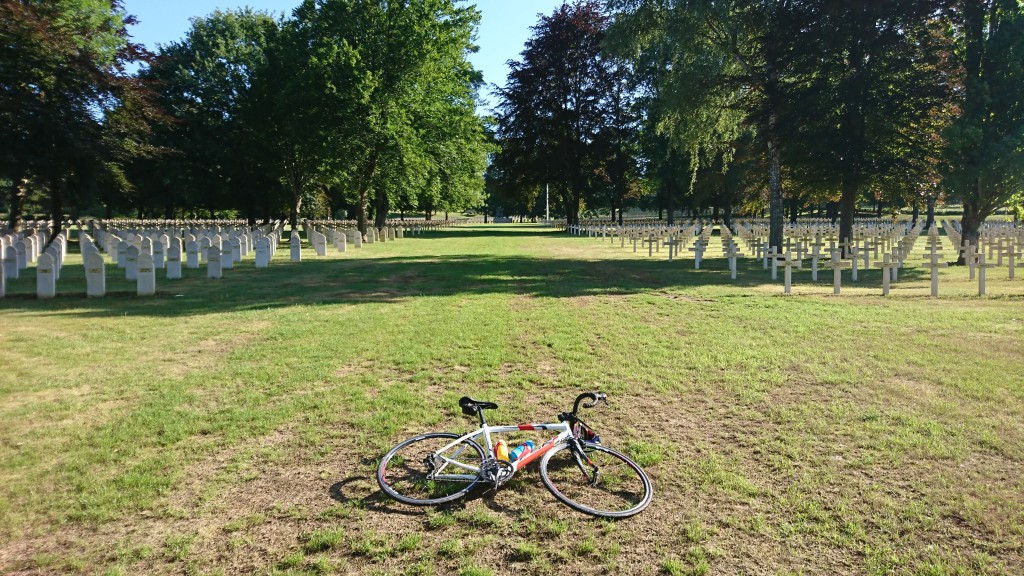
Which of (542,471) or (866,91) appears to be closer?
(542,471)

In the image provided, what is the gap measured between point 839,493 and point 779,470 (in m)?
0.44

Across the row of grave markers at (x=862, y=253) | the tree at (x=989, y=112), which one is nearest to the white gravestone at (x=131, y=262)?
the row of grave markers at (x=862, y=253)

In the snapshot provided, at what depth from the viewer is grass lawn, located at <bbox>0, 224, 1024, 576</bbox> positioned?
11.5ft

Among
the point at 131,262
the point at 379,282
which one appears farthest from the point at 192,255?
the point at 379,282

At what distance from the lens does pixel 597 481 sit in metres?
4.34

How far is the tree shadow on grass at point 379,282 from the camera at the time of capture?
1196 centimetres

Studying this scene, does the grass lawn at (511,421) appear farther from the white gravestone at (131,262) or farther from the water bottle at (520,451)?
the white gravestone at (131,262)

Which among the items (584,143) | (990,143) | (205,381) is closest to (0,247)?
(205,381)

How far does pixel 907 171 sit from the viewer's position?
21547mm

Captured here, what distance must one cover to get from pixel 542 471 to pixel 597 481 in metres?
0.42

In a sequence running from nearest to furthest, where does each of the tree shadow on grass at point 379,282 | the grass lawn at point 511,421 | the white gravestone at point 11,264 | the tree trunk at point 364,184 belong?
1. the grass lawn at point 511,421
2. the tree shadow on grass at point 379,282
3. the white gravestone at point 11,264
4. the tree trunk at point 364,184

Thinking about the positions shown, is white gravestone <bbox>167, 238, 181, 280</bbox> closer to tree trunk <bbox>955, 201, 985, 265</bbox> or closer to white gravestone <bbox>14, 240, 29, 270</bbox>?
white gravestone <bbox>14, 240, 29, 270</bbox>

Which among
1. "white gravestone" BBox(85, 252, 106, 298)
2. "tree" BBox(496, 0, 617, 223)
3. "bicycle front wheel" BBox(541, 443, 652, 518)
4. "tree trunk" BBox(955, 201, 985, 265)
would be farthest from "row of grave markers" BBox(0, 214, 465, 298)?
"tree" BBox(496, 0, 617, 223)

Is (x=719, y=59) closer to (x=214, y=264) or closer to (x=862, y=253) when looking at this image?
(x=862, y=253)
